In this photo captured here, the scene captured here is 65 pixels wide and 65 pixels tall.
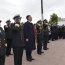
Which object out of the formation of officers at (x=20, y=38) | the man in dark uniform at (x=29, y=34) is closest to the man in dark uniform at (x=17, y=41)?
the formation of officers at (x=20, y=38)

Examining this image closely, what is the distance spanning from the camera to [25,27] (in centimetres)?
1236

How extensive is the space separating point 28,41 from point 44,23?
160 inches

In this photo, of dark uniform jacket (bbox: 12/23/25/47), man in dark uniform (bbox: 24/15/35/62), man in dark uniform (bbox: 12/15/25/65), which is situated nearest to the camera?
man in dark uniform (bbox: 12/15/25/65)

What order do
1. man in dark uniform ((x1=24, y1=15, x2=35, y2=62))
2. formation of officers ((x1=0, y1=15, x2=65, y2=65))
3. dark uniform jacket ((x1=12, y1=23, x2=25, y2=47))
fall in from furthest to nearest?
man in dark uniform ((x1=24, y1=15, x2=35, y2=62))
dark uniform jacket ((x1=12, y1=23, x2=25, y2=47))
formation of officers ((x1=0, y1=15, x2=65, y2=65))

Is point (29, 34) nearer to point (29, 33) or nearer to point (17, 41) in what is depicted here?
point (29, 33)

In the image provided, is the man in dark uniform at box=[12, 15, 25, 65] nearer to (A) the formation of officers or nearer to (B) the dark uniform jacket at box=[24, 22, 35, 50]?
(A) the formation of officers

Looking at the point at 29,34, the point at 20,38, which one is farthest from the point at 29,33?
the point at 20,38

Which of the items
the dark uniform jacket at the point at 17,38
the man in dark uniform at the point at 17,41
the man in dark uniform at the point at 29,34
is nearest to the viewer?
the man in dark uniform at the point at 17,41

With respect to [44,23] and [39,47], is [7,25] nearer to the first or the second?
[39,47]

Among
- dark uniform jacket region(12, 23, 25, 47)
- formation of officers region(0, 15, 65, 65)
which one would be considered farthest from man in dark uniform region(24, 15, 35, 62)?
dark uniform jacket region(12, 23, 25, 47)

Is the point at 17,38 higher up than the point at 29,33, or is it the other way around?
the point at 29,33

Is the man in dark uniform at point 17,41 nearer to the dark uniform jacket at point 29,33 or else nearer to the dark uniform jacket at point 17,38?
the dark uniform jacket at point 17,38

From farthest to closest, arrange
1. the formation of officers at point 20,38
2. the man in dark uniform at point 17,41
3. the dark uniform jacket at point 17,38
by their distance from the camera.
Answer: the dark uniform jacket at point 17,38 < the man in dark uniform at point 17,41 < the formation of officers at point 20,38

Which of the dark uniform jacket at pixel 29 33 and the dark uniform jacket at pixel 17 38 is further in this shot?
the dark uniform jacket at pixel 29 33
